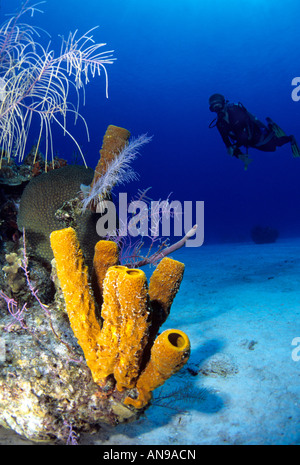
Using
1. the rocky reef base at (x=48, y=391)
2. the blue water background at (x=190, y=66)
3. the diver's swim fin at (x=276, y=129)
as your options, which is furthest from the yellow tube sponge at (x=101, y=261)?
the blue water background at (x=190, y=66)

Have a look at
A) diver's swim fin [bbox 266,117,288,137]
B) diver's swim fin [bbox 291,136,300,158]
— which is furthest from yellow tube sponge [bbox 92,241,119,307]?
diver's swim fin [bbox 291,136,300,158]

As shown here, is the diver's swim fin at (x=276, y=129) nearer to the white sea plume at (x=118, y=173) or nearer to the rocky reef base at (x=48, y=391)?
the white sea plume at (x=118, y=173)

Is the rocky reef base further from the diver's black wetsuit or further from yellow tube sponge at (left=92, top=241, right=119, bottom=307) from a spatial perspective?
the diver's black wetsuit

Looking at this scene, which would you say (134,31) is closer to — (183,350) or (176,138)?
(176,138)

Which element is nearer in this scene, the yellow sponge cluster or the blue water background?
the yellow sponge cluster

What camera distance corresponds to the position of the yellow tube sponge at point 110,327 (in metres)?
1.73

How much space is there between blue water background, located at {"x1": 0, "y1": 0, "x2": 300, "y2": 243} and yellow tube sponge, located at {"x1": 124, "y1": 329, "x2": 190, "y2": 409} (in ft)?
50.8

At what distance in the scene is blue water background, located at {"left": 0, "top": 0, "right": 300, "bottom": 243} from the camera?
42406 mm

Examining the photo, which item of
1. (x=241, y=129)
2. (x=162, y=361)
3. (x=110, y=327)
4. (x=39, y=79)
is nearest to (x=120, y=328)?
(x=110, y=327)

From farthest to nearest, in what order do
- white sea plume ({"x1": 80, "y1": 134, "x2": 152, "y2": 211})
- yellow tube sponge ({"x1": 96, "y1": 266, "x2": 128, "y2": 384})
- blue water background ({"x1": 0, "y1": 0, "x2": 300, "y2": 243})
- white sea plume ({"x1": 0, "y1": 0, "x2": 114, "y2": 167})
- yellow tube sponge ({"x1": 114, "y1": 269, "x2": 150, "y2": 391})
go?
blue water background ({"x1": 0, "y1": 0, "x2": 300, "y2": 243})
white sea plume ({"x1": 80, "y1": 134, "x2": 152, "y2": 211})
white sea plume ({"x1": 0, "y1": 0, "x2": 114, "y2": 167})
yellow tube sponge ({"x1": 96, "y1": 266, "x2": 128, "y2": 384})
yellow tube sponge ({"x1": 114, "y1": 269, "x2": 150, "y2": 391})

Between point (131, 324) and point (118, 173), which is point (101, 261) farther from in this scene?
point (118, 173)

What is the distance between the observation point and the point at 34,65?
8.59 feet

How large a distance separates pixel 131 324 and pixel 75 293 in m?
0.50
